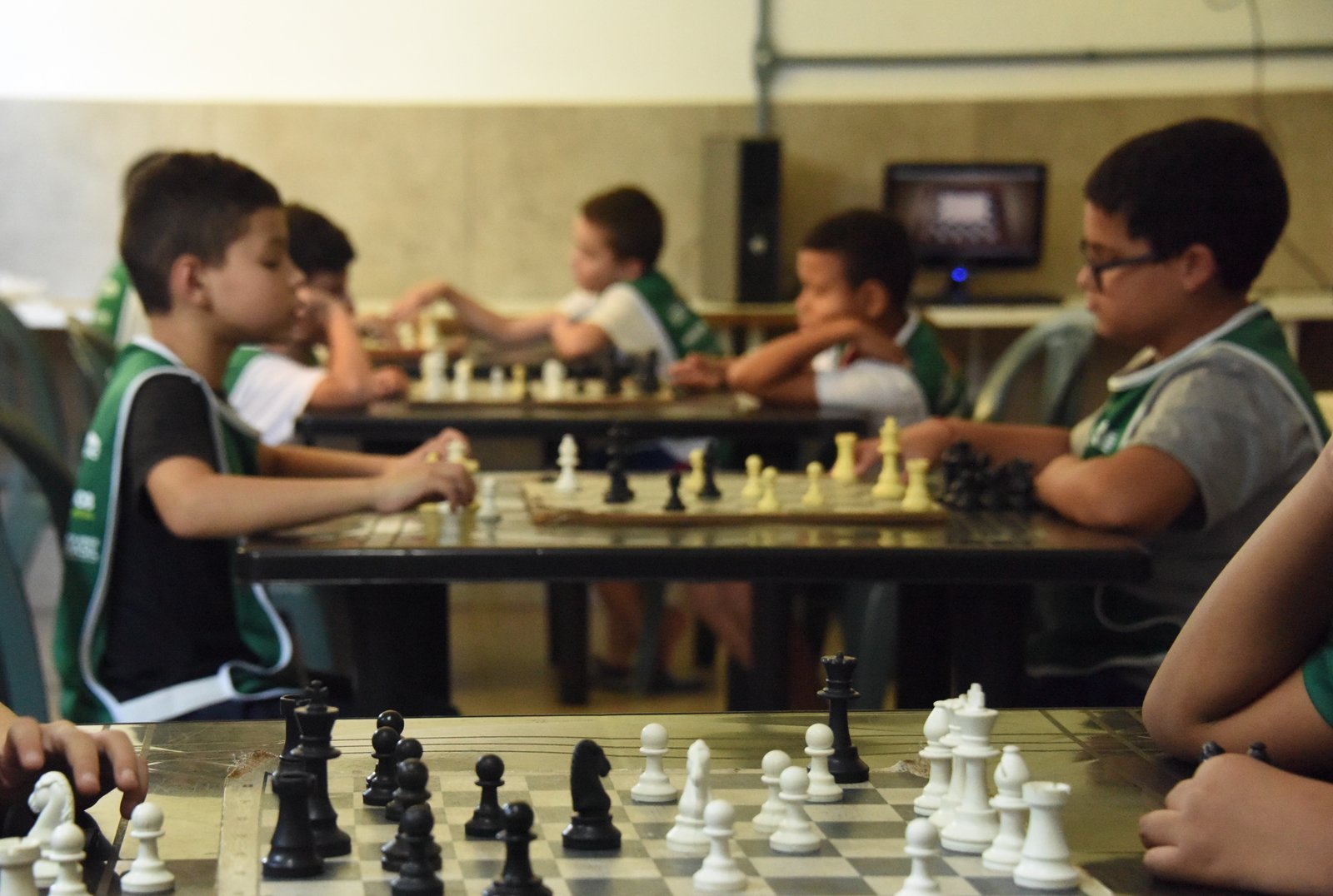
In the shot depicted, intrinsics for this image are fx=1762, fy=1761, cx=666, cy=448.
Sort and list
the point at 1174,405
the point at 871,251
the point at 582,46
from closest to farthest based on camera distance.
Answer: the point at 1174,405 < the point at 871,251 < the point at 582,46

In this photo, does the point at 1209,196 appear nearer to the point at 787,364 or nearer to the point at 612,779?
the point at 787,364

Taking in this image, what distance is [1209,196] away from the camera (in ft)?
8.07

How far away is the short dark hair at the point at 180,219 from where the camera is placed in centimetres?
265

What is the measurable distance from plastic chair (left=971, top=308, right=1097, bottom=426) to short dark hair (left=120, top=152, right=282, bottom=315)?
1.73m

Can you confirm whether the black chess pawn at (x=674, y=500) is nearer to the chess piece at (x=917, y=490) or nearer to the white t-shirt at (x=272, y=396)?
the chess piece at (x=917, y=490)

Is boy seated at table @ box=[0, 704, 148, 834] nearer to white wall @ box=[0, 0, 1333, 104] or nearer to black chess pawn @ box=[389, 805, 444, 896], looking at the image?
black chess pawn @ box=[389, 805, 444, 896]

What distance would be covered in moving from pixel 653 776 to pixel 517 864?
0.22 meters

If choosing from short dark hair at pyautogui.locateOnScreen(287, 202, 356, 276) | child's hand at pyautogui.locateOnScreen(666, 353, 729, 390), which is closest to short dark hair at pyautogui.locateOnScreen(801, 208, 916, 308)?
child's hand at pyautogui.locateOnScreen(666, 353, 729, 390)

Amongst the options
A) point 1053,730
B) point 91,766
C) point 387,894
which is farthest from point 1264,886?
point 91,766

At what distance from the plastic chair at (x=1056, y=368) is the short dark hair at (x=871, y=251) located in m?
0.30

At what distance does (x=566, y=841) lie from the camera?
1.02m

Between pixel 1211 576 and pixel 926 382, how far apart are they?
5.21 feet

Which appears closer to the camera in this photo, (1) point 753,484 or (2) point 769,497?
(2) point 769,497

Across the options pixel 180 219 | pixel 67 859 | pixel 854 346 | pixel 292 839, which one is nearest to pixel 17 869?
pixel 67 859
